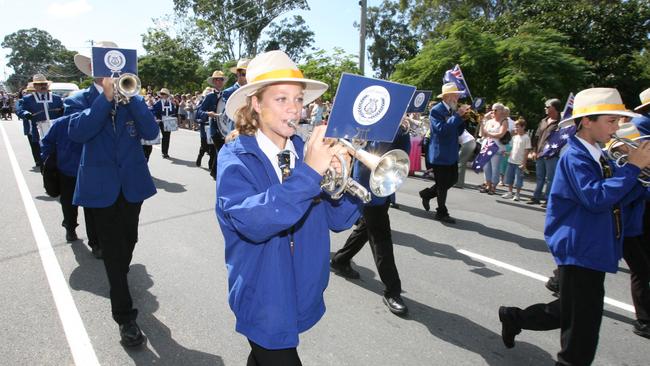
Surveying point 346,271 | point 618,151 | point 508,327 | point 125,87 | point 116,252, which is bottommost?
point 346,271

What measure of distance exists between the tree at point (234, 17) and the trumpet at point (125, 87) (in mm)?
45030

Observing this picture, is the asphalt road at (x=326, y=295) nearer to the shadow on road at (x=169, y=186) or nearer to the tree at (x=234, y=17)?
the shadow on road at (x=169, y=186)

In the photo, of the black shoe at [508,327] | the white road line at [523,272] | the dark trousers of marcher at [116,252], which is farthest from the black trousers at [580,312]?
the dark trousers of marcher at [116,252]

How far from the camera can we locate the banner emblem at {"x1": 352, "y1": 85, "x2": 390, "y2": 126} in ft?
5.52

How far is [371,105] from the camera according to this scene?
1734 millimetres

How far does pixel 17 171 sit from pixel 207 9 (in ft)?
130

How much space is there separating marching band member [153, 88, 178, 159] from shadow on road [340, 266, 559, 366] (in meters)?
10.3

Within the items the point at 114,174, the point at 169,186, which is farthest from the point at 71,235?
the point at 169,186

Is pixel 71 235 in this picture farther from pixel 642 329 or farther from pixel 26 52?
pixel 26 52

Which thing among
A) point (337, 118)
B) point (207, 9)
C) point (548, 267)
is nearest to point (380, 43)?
point (207, 9)

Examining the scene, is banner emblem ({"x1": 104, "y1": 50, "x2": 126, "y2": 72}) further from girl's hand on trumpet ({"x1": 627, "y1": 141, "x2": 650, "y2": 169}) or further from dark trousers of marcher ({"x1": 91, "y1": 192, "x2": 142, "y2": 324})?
girl's hand on trumpet ({"x1": 627, "y1": 141, "x2": 650, "y2": 169})

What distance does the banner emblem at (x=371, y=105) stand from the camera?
5.52ft

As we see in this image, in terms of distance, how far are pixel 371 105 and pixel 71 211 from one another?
509cm

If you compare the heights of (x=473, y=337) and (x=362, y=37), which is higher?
(x=362, y=37)
